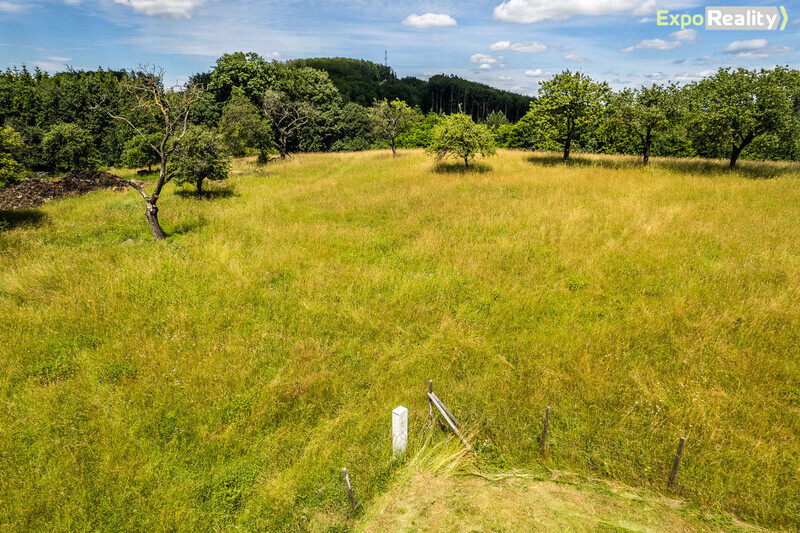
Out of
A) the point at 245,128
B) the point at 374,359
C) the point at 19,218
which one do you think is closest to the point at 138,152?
the point at 245,128

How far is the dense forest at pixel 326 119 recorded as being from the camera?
18641 mm

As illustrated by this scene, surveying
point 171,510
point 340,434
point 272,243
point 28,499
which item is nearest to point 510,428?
point 340,434

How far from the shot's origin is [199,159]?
64.4 ft

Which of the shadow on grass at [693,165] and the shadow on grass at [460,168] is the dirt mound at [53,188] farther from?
the shadow on grass at [693,165]

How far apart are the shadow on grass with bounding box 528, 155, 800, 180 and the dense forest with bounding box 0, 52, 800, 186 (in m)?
1.11

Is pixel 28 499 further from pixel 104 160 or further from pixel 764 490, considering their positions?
pixel 104 160

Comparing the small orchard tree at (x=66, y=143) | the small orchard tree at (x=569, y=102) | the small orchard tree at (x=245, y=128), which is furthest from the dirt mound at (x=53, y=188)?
the small orchard tree at (x=569, y=102)

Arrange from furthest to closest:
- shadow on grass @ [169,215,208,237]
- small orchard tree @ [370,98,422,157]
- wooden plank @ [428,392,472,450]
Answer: small orchard tree @ [370,98,422,157], shadow on grass @ [169,215,208,237], wooden plank @ [428,392,472,450]

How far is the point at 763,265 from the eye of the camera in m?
9.40

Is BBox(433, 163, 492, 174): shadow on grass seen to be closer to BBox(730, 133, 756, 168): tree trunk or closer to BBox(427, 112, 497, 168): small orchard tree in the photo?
BBox(427, 112, 497, 168): small orchard tree

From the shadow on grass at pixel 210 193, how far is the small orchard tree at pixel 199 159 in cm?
43

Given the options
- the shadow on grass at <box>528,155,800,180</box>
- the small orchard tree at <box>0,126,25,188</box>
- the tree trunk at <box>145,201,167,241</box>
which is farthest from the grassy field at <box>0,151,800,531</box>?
the shadow on grass at <box>528,155,800,180</box>

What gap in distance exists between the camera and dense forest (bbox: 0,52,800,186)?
1864cm

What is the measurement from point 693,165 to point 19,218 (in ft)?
124
